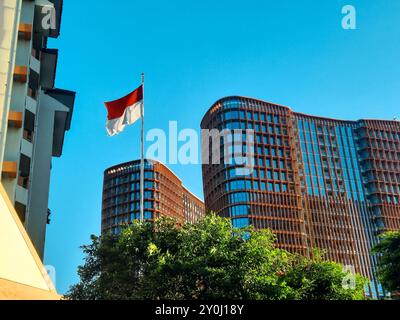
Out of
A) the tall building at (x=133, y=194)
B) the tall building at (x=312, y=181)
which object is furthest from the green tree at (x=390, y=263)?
the tall building at (x=133, y=194)

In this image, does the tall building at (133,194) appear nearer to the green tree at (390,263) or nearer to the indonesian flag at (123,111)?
the green tree at (390,263)

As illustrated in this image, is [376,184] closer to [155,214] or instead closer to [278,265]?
[155,214]

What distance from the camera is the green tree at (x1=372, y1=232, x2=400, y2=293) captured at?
32.5 m

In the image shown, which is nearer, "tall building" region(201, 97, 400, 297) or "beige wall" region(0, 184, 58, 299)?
"beige wall" region(0, 184, 58, 299)

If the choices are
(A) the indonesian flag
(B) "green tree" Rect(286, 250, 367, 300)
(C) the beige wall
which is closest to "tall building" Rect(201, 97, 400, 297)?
(B) "green tree" Rect(286, 250, 367, 300)

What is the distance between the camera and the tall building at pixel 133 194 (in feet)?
422

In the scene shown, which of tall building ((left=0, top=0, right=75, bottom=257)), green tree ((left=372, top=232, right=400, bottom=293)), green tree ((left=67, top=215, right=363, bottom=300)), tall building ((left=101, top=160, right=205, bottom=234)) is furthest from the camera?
tall building ((left=101, top=160, right=205, bottom=234))

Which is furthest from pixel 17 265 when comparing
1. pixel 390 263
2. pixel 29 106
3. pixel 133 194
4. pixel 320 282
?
pixel 133 194

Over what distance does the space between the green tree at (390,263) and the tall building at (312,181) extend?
65416 millimetres

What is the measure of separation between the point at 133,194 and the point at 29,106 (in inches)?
3961

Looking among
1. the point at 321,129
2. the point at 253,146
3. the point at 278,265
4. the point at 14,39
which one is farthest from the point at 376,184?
the point at 14,39

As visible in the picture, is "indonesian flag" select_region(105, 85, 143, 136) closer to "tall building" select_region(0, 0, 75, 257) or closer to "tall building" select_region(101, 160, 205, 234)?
"tall building" select_region(0, 0, 75, 257)

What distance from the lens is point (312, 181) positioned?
113 metres

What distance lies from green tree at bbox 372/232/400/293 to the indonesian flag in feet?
72.6
